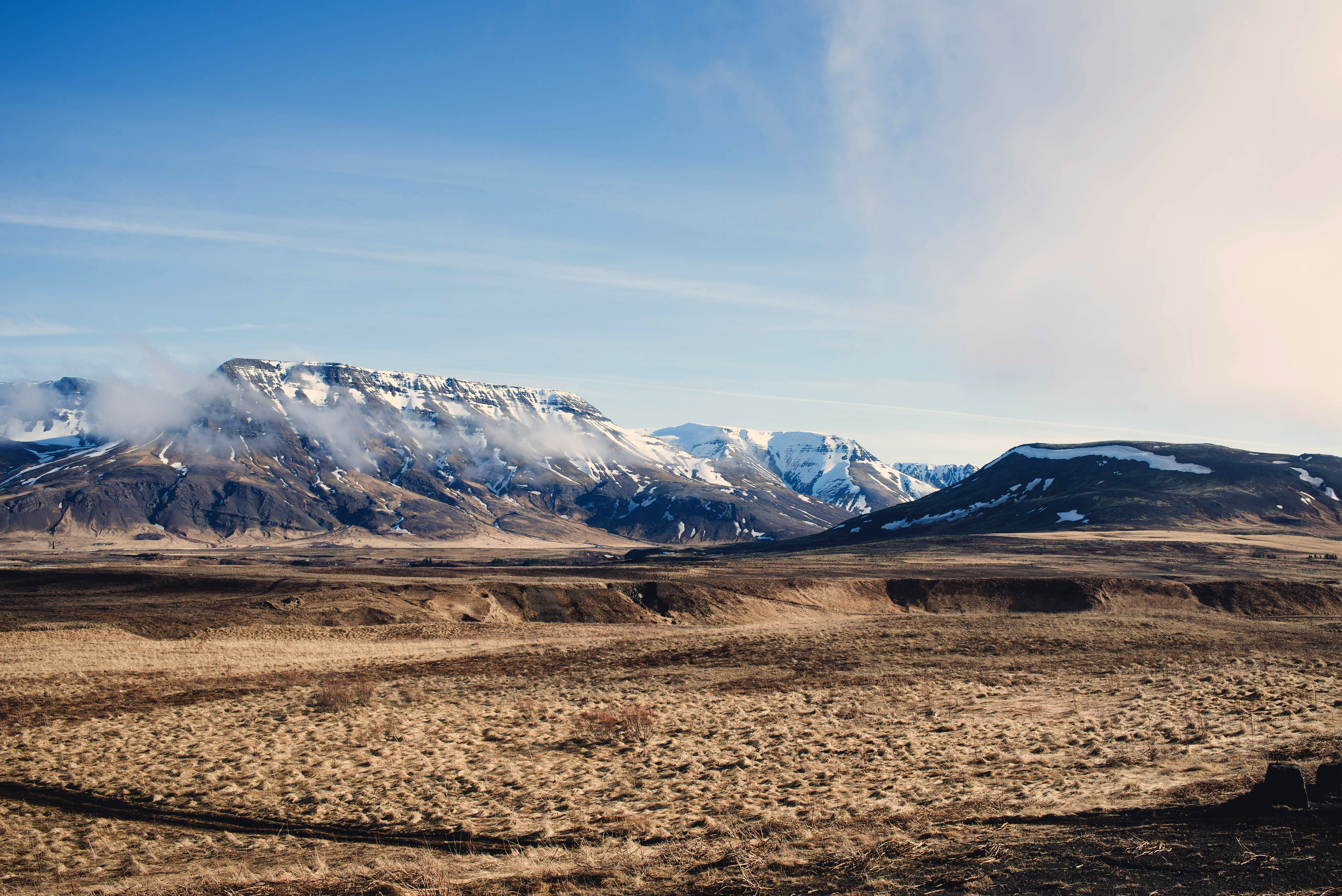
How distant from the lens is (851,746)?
2041 cm

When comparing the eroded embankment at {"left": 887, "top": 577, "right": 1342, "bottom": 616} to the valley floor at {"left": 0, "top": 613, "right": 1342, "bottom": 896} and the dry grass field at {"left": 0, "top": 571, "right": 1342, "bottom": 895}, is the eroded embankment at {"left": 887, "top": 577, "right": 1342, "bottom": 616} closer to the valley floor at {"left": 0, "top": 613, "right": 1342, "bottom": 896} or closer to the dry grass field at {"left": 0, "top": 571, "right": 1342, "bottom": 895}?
the valley floor at {"left": 0, "top": 613, "right": 1342, "bottom": 896}

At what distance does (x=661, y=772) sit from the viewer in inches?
727

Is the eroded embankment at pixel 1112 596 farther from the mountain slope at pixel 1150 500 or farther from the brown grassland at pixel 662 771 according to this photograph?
the mountain slope at pixel 1150 500

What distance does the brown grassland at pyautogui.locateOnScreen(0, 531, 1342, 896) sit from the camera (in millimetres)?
11703

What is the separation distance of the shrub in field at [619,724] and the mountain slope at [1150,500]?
447 feet

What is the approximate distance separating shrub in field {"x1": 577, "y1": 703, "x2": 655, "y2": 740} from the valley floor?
5.3 inches

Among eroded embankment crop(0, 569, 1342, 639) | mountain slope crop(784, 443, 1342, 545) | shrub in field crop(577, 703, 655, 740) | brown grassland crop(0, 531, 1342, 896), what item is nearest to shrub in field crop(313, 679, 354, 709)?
brown grassland crop(0, 531, 1342, 896)

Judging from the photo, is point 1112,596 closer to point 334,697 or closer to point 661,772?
point 661,772

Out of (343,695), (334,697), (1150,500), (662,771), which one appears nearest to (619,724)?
(662,771)

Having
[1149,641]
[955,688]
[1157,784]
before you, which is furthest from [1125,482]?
[1157,784]

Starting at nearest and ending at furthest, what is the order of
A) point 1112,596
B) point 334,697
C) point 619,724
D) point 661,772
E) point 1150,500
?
point 661,772, point 619,724, point 334,697, point 1112,596, point 1150,500

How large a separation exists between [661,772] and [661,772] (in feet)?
0.06

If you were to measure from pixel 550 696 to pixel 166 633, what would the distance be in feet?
95.0

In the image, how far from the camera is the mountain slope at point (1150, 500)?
14612 cm
